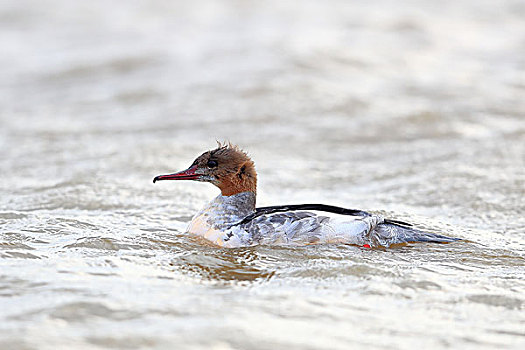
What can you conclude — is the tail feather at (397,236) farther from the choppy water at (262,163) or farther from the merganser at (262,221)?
the choppy water at (262,163)

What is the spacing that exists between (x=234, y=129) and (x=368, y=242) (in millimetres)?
6203

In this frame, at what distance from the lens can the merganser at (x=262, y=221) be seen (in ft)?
21.8

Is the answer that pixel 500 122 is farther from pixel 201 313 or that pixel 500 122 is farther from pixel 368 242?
pixel 201 313

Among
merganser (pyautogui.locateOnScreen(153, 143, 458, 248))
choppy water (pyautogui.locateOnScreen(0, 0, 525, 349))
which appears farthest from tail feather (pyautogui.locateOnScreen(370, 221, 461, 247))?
choppy water (pyautogui.locateOnScreen(0, 0, 525, 349))

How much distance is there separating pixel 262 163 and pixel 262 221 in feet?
13.5

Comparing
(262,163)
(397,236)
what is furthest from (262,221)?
(262,163)

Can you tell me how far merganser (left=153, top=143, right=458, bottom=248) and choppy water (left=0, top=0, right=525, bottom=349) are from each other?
0.47 feet

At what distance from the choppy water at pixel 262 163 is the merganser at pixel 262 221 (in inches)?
5.7

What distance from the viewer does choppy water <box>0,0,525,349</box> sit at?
16.9 ft

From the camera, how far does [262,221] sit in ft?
22.2

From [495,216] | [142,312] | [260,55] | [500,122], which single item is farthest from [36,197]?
[260,55]

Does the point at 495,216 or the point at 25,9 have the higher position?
the point at 25,9

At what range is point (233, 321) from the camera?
500cm

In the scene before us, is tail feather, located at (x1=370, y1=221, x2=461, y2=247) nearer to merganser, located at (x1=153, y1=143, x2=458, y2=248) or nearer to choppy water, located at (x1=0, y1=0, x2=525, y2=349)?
merganser, located at (x1=153, y1=143, x2=458, y2=248)
